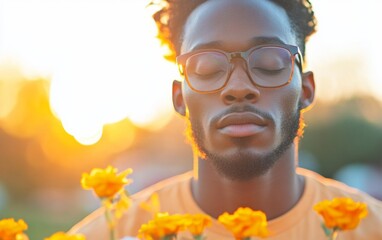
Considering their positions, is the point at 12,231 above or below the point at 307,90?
above

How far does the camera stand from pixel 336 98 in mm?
40438

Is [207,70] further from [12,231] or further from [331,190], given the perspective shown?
[12,231]

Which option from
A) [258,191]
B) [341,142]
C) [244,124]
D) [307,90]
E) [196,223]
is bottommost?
[341,142]

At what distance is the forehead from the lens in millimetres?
3094

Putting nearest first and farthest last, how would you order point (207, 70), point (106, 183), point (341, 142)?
point (106, 183)
point (207, 70)
point (341, 142)

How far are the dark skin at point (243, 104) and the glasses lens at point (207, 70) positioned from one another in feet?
0.12

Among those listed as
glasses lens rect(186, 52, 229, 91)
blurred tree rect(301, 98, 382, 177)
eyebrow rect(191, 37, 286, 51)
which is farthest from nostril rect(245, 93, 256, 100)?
blurred tree rect(301, 98, 382, 177)

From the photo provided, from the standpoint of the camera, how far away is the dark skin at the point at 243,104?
299 cm

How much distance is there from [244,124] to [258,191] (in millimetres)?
451

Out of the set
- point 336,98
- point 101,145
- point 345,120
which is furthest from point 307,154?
point 101,145

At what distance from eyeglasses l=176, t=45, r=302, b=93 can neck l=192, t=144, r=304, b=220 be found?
389mm

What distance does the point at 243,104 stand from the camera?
2.95m

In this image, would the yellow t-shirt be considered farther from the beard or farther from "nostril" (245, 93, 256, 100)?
"nostril" (245, 93, 256, 100)

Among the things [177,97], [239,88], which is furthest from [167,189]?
[239,88]
